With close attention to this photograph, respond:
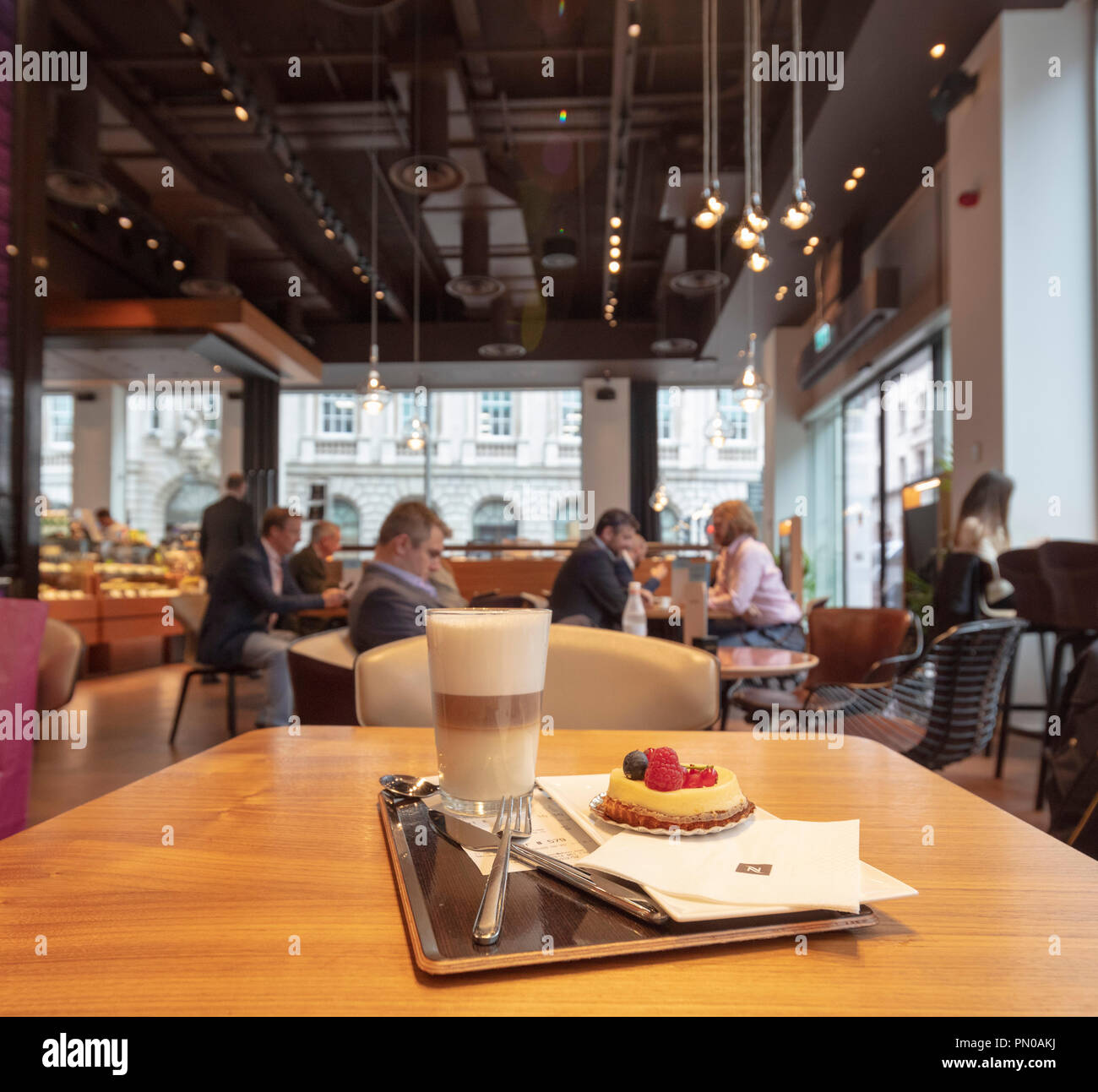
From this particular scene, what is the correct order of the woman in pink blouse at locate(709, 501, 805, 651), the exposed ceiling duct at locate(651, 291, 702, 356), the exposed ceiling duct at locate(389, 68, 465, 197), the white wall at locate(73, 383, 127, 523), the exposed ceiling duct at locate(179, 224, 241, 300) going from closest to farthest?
the woman in pink blouse at locate(709, 501, 805, 651)
the exposed ceiling duct at locate(389, 68, 465, 197)
the exposed ceiling duct at locate(179, 224, 241, 300)
the exposed ceiling duct at locate(651, 291, 702, 356)
the white wall at locate(73, 383, 127, 523)

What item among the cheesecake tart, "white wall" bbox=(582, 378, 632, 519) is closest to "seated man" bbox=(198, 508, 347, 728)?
the cheesecake tart

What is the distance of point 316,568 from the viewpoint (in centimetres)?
612

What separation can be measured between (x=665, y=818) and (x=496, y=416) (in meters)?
18.5

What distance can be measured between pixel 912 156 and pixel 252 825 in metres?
7.56

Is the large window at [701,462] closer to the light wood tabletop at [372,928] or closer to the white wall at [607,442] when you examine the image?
the white wall at [607,442]

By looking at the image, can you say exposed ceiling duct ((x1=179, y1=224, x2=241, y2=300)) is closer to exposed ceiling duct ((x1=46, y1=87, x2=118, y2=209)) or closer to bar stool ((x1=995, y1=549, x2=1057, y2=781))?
exposed ceiling duct ((x1=46, y1=87, x2=118, y2=209))

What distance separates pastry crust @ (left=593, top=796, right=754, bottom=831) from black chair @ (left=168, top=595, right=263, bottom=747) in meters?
3.98

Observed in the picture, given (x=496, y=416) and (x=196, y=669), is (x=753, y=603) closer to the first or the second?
(x=196, y=669)

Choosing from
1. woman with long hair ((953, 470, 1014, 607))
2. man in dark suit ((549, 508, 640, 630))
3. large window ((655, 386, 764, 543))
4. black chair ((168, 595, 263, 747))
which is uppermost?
large window ((655, 386, 764, 543))

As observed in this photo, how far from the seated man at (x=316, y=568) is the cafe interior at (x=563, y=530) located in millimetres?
38

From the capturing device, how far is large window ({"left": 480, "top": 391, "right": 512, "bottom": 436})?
18.6 m

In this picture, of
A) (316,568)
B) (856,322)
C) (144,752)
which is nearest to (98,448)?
(316,568)

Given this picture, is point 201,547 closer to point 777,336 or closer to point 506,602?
point 506,602

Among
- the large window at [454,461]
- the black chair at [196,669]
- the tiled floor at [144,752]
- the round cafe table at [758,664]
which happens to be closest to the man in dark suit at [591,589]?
the round cafe table at [758,664]
